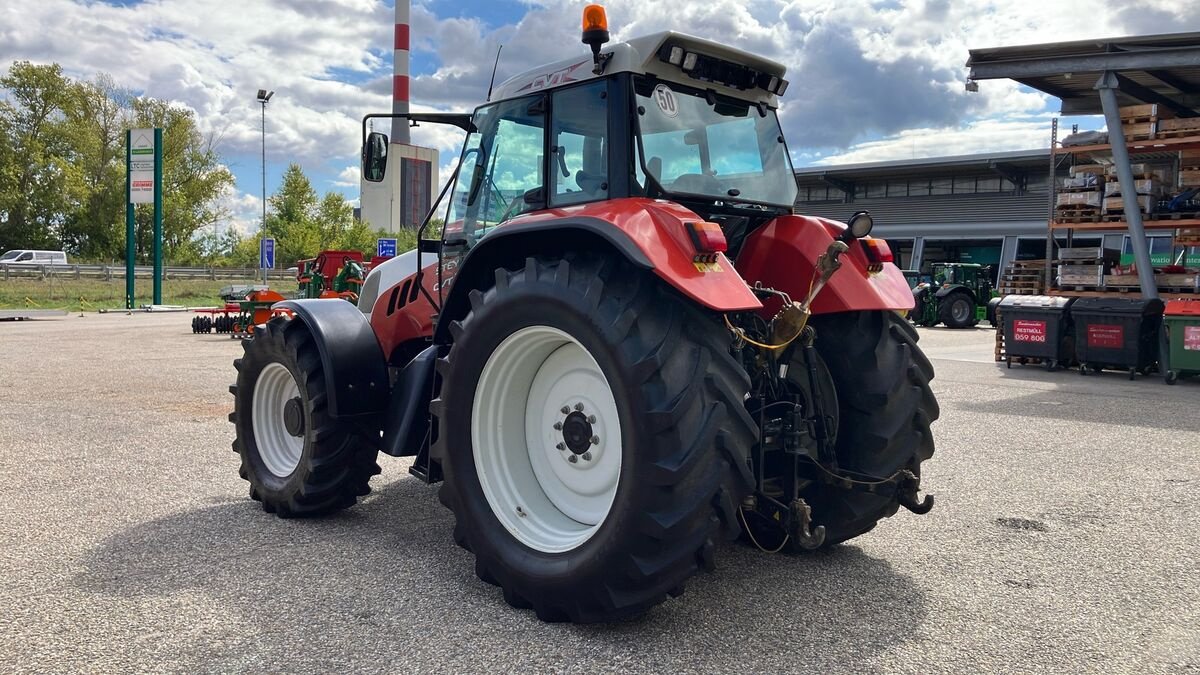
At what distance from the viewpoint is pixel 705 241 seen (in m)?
3.35

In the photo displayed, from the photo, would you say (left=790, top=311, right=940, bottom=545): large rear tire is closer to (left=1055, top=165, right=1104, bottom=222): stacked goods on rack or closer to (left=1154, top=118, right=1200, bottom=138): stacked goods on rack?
(left=1154, top=118, right=1200, bottom=138): stacked goods on rack

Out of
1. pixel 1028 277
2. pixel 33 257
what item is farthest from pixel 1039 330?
pixel 33 257

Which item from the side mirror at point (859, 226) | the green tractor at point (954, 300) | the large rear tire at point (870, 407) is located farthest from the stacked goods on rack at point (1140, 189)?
the side mirror at point (859, 226)

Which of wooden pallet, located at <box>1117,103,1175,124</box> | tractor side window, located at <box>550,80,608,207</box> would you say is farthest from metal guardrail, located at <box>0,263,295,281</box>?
tractor side window, located at <box>550,80,608,207</box>

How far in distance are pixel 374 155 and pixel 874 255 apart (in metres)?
2.64

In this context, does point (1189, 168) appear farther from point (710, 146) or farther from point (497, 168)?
point (497, 168)

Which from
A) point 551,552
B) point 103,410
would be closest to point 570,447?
point 551,552

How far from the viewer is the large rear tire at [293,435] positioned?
15.7 feet

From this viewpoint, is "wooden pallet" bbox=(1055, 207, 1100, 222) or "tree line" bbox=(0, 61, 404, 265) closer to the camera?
"wooden pallet" bbox=(1055, 207, 1100, 222)

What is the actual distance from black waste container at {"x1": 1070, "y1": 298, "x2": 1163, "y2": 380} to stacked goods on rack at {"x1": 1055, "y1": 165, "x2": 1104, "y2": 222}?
2618 mm

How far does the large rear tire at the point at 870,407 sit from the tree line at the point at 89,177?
5022 cm

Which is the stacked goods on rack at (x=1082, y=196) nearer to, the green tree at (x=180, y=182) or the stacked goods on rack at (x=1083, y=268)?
the stacked goods on rack at (x=1083, y=268)

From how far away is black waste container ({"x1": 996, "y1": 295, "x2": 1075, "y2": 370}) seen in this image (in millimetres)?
14172

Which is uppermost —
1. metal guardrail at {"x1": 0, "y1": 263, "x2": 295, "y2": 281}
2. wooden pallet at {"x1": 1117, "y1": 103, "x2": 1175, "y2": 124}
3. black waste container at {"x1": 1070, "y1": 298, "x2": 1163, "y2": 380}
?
wooden pallet at {"x1": 1117, "y1": 103, "x2": 1175, "y2": 124}
